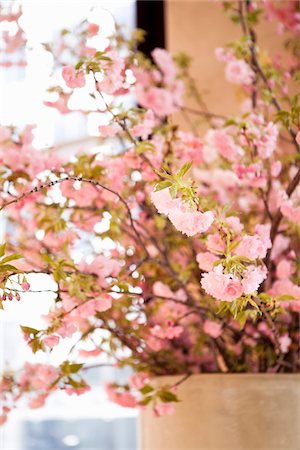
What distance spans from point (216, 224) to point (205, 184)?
582 millimetres

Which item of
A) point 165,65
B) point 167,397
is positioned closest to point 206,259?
point 167,397

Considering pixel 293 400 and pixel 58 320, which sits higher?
pixel 58 320

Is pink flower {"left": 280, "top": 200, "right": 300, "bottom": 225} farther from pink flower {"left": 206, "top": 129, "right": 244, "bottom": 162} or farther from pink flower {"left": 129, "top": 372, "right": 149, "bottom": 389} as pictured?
pink flower {"left": 129, "top": 372, "right": 149, "bottom": 389}

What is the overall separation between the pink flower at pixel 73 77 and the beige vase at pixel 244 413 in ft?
1.78

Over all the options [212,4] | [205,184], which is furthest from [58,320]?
[212,4]

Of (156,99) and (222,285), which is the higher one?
(156,99)

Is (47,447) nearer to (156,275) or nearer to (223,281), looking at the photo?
(156,275)

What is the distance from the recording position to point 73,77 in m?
1.08

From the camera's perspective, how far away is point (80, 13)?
2068 millimetres

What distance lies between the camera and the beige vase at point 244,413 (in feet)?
3.98

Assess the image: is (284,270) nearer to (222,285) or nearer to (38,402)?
(222,285)

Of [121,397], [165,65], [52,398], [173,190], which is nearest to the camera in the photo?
[173,190]

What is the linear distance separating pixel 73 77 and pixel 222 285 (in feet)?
1.28

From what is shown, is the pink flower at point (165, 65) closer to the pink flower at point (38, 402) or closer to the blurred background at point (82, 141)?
the blurred background at point (82, 141)
